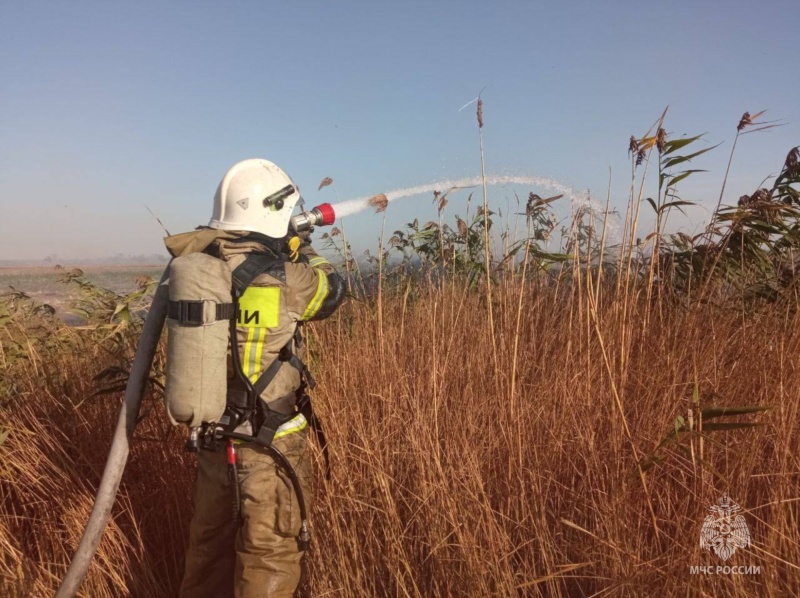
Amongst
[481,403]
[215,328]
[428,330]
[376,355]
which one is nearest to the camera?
[215,328]

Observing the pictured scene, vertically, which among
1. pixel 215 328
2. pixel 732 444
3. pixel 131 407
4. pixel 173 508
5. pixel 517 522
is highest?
pixel 215 328

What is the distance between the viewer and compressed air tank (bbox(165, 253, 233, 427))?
1.67m

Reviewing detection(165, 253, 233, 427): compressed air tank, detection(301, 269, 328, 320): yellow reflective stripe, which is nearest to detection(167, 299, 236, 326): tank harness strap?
detection(165, 253, 233, 427): compressed air tank

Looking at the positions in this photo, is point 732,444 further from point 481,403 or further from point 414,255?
point 414,255

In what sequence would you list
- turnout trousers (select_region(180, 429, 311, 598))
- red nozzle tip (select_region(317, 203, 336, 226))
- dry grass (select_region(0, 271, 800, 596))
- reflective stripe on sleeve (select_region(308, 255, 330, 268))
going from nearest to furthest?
dry grass (select_region(0, 271, 800, 596)) → turnout trousers (select_region(180, 429, 311, 598)) → reflective stripe on sleeve (select_region(308, 255, 330, 268)) → red nozzle tip (select_region(317, 203, 336, 226))

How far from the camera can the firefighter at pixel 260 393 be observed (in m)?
1.82

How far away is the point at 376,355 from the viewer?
284 centimetres

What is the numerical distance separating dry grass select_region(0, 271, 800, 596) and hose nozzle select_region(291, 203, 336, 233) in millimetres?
698

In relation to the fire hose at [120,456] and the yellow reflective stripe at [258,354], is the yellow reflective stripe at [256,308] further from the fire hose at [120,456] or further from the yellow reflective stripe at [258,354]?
the fire hose at [120,456]

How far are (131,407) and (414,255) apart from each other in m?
3.36

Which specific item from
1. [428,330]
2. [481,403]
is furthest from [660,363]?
[428,330]

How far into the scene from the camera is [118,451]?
1.88m

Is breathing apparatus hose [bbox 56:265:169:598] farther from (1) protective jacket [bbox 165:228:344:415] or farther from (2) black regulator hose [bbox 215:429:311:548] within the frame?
(2) black regulator hose [bbox 215:429:311:548]

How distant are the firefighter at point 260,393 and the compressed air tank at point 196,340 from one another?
0.11 meters
